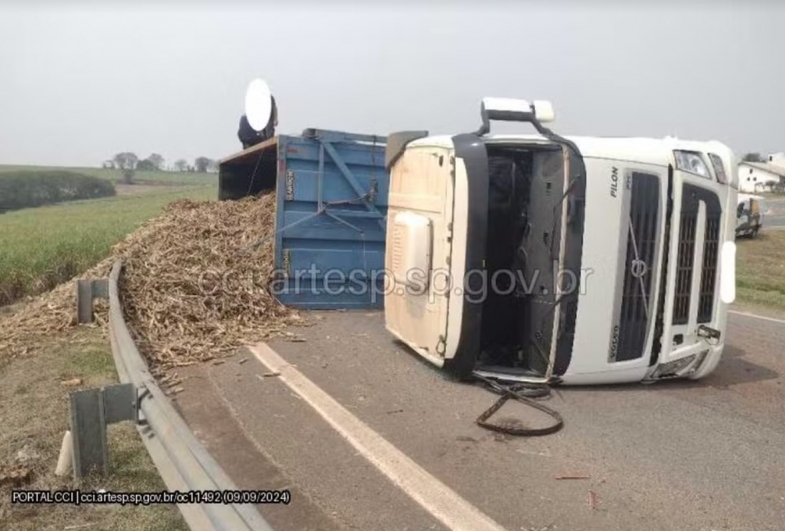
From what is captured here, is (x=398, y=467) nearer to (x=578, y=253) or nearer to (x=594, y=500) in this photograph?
(x=594, y=500)

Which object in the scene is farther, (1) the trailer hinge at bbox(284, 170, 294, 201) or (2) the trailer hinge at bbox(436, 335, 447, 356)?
(1) the trailer hinge at bbox(284, 170, 294, 201)

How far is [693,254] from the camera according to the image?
17.0 feet

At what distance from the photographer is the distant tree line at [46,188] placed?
50.1m

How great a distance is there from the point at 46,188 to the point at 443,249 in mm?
58380

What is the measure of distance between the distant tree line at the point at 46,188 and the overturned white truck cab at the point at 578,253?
49804 mm

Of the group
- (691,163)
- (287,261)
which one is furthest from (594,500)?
(287,261)

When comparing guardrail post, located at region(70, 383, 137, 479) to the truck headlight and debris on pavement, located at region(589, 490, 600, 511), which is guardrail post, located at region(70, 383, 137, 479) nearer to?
debris on pavement, located at region(589, 490, 600, 511)

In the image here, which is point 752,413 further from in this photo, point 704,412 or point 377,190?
point 377,190

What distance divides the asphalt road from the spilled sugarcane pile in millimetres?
604

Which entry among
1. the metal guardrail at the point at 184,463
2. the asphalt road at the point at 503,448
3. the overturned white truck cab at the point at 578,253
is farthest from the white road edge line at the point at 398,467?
the metal guardrail at the point at 184,463

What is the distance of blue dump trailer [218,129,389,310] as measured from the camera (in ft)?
25.5

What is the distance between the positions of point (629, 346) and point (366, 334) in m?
2.92

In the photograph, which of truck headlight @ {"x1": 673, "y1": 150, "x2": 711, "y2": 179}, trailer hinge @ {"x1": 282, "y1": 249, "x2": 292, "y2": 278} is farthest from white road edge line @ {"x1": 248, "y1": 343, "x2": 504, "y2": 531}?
truck headlight @ {"x1": 673, "y1": 150, "x2": 711, "y2": 179}

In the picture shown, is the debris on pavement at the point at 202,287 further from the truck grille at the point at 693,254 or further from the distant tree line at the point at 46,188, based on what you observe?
the distant tree line at the point at 46,188
